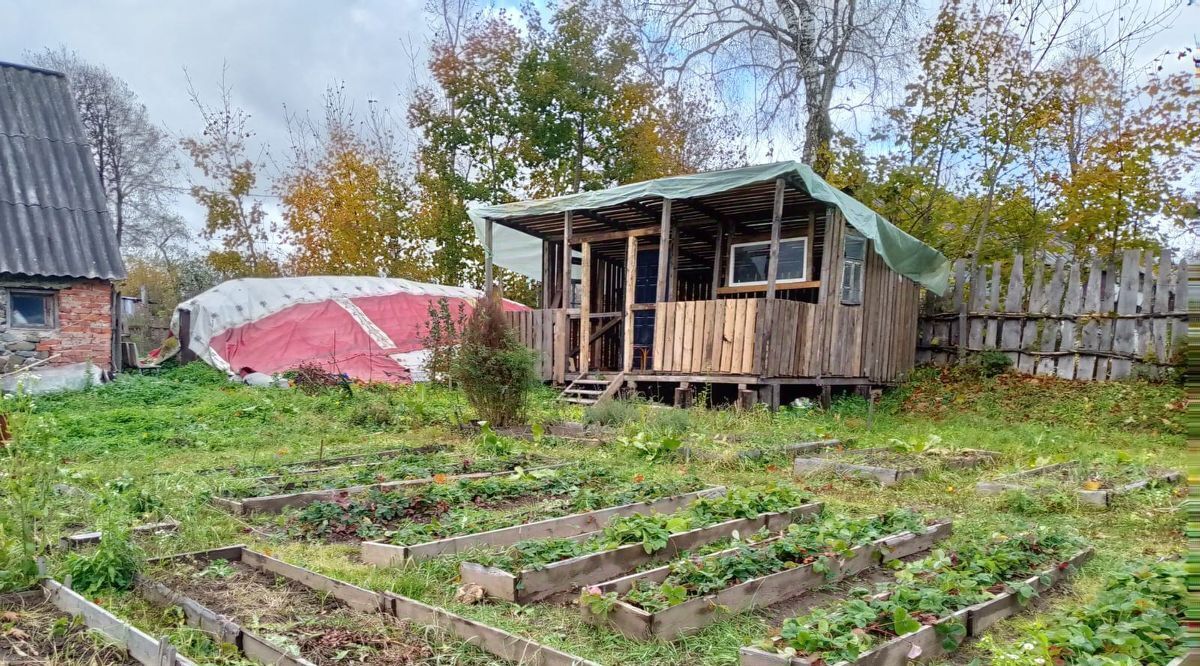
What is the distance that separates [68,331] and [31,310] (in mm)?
645

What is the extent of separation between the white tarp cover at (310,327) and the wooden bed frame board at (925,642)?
12.9 meters

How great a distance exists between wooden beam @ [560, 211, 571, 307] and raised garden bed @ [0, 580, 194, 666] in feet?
32.0

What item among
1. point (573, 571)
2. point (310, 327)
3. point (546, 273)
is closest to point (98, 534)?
point (573, 571)

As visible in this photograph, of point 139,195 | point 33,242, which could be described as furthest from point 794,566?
point 139,195

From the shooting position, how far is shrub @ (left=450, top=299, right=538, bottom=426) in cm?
868

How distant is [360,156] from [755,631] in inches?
906

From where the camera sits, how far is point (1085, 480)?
18.9ft

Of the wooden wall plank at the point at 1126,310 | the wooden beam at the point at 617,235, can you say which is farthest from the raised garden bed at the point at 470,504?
the wooden wall plank at the point at 1126,310

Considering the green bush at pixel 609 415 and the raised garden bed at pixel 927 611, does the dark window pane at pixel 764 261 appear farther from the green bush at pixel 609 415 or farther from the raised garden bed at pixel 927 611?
the raised garden bed at pixel 927 611

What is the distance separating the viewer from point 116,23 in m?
18.5

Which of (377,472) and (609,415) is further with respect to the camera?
(609,415)

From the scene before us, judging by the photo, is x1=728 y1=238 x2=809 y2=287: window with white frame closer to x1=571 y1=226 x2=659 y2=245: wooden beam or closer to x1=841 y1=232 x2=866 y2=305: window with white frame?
x1=841 y1=232 x2=866 y2=305: window with white frame

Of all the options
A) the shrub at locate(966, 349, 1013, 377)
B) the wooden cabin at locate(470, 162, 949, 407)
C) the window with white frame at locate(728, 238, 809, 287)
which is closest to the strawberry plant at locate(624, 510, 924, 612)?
the wooden cabin at locate(470, 162, 949, 407)

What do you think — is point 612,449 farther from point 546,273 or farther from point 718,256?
point 546,273
